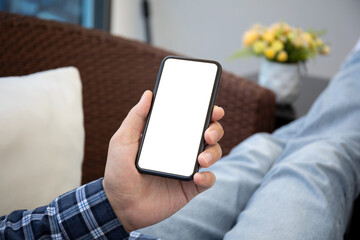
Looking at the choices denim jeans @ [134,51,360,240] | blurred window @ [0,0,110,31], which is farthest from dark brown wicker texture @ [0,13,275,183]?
blurred window @ [0,0,110,31]

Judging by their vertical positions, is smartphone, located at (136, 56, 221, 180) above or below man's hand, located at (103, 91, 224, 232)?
above

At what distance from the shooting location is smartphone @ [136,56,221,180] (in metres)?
0.29

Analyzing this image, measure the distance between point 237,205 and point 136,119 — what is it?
236mm

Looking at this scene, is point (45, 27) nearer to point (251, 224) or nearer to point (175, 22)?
point (251, 224)

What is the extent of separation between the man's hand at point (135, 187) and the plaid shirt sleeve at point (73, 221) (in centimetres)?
1

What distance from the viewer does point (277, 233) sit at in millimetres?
371

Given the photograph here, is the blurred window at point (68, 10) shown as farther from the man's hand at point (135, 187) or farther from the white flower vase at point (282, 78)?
the man's hand at point (135, 187)

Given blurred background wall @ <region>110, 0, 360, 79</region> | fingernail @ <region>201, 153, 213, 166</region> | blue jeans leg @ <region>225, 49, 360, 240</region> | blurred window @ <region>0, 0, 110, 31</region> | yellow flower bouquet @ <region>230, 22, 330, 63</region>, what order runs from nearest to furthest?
fingernail @ <region>201, 153, 213, 166</region> < blue jeans leg @ <region>225, 49, 360, 240</region> < yellow flower bouquet @ <region>230, 22, 330, 63</region> < blurred window @ <region>0, 0, 110, 31</region> < blurred background wall @ <region>110, 0, 360, 79</region>

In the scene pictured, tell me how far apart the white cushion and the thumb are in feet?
0.43

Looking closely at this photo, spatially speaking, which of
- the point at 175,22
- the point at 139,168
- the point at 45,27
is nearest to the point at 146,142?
the point at 139,168

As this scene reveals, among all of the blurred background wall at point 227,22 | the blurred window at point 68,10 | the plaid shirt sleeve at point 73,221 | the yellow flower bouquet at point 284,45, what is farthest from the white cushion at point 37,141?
the blurred background wall at point 227,22

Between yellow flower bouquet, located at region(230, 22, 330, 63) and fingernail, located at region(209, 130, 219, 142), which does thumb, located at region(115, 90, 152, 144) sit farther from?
yellow flower bouquet, located at region(230, 22, 330, 63)

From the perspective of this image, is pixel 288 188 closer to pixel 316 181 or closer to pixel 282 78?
pixel 316 181

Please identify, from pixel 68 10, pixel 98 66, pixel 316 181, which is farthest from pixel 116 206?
pixel 68 10
